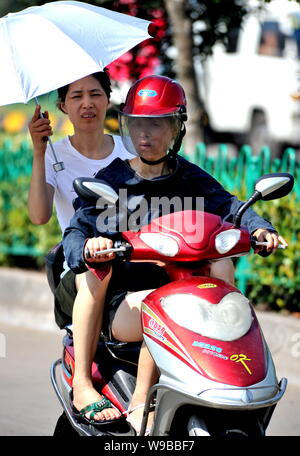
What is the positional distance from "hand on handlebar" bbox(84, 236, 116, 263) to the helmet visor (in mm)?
461

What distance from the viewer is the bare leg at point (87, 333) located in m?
3.37

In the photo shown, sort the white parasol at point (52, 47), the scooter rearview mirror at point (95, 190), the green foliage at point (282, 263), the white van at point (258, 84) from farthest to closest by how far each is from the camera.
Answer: the white van at point (258, 84), the green foliage at point (282, 263), the white parasol at point (52, 47), the scooter rearview mirror at point (95, 190)

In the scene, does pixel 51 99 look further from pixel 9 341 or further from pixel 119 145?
pixel 9 341

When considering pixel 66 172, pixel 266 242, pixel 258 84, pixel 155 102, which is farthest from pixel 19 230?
pixel 258 84

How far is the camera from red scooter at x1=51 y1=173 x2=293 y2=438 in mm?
2852

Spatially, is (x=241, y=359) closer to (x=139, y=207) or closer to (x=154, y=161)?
(x=139, y=207)

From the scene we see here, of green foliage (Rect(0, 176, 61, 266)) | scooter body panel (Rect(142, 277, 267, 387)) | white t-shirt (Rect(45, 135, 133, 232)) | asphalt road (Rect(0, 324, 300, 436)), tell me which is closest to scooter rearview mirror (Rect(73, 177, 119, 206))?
scooter body panel (Rect(142, 277, 267, 387))

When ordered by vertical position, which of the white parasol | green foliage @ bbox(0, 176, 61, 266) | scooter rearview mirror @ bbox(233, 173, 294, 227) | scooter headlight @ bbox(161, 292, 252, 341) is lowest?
green foliage @ bbox(0, 176, 61, 266)

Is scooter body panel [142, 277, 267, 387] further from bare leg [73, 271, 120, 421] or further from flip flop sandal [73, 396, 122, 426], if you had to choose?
flip flop sandal [73, 396, 122, 426]

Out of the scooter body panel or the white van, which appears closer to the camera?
the scooter body panel

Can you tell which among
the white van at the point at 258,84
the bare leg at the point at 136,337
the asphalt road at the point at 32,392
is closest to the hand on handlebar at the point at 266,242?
the bare leg at the point at 136,337

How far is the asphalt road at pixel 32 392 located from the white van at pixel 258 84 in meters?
6.76

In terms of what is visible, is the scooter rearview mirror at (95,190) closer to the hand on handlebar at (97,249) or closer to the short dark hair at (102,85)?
the hand on handlebar at (97,249)
